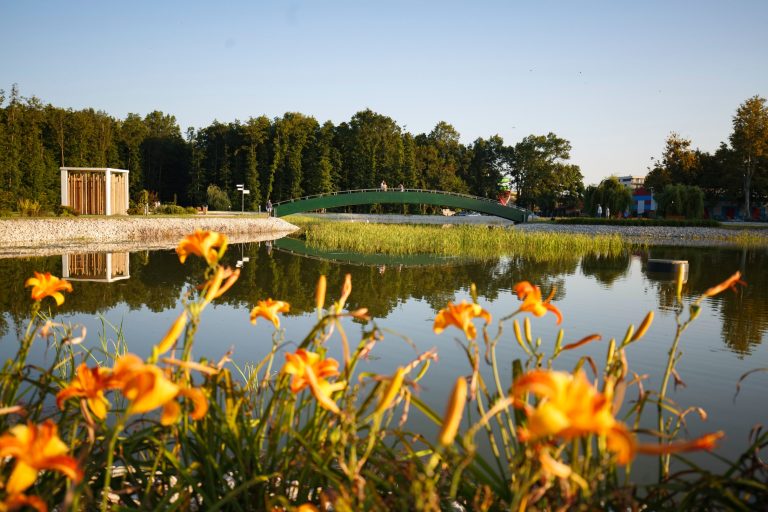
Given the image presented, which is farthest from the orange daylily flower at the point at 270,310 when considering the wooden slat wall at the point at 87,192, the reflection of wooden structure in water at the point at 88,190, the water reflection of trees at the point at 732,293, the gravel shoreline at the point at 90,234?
the wooden slat wall at the point at 87,192

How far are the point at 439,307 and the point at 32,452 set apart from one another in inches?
286

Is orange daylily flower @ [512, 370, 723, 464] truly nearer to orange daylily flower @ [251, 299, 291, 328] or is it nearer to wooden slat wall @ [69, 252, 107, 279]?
orange daylily flower @ [251, 299, 291, 328]

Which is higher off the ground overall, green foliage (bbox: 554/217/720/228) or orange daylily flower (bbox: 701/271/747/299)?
green foliage (bbox: 554/217/720/228)

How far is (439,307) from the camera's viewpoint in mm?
8023

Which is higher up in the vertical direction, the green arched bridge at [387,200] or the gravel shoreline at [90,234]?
the green arched bridge at [387,200]

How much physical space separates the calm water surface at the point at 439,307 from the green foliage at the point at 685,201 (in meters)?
16.3

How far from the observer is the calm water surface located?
15.7 ft

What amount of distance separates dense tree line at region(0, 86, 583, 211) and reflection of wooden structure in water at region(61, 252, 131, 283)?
21486 mm

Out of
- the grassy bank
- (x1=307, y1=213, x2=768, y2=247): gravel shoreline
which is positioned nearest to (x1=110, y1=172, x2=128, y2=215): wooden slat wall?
the grassy bank

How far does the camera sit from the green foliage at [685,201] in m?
30.3

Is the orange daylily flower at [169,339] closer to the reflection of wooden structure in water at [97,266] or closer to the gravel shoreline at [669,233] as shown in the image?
the reflection of wooden structure in water at [97,266]

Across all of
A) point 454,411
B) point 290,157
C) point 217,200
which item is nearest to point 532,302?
point 454,411

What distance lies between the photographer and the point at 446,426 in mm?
764

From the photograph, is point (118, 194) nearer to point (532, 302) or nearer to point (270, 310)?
point (270, 310)
